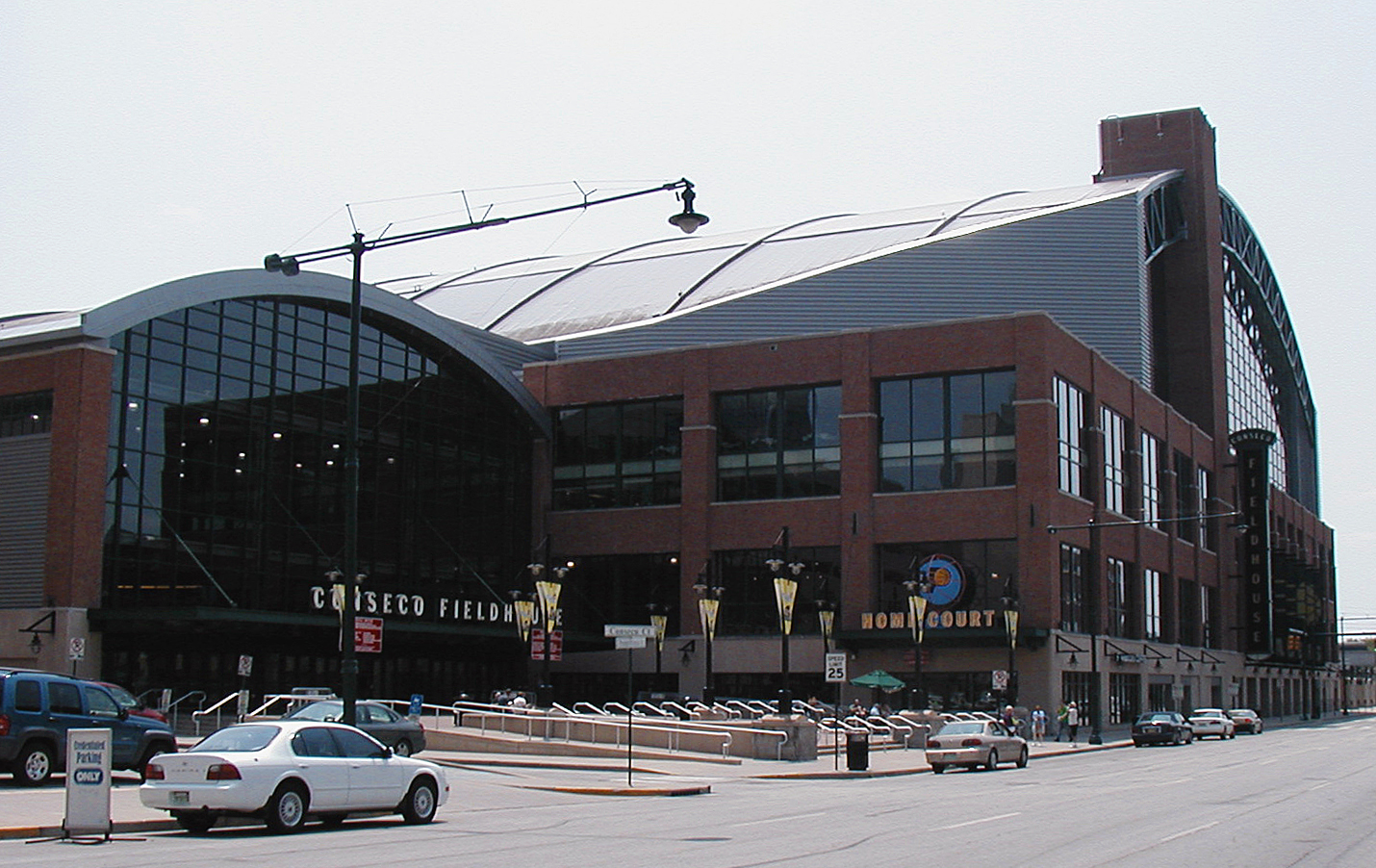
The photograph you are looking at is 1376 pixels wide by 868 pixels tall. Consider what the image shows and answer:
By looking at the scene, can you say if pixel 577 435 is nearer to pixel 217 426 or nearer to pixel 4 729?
pixel 217 426

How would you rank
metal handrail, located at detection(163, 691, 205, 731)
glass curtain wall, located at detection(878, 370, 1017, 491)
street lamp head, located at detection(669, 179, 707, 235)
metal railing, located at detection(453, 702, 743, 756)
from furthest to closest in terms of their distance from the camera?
1. glass curtain wall, located at detection(878, 370, 1017, 491)
2. metal handrail, located at detection(163, 691, 205, 731)
3. metal railing, located at detection(453, 702, 743, 756)
4. street lamp head, located at detection(669, 179, 707, 235)

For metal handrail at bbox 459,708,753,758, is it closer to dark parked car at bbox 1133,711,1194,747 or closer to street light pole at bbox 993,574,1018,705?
street light pole at bbox 993,574,1018,705

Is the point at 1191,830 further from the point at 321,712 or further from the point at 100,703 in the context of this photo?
the point at 321,712

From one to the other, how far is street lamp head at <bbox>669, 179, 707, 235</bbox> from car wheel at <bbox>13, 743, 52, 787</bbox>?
1380cm

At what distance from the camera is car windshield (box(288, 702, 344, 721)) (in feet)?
109

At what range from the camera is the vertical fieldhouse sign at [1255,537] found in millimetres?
90375

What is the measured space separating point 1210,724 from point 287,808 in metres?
55.0

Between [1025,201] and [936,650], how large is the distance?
32.2 meters

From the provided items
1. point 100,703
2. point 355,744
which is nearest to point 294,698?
point 100,703

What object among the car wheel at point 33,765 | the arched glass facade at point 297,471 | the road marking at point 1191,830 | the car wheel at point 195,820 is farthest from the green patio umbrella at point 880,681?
the car wheel at point 195,820

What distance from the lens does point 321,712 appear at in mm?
33531

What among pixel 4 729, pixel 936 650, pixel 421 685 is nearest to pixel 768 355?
pixel 936 650

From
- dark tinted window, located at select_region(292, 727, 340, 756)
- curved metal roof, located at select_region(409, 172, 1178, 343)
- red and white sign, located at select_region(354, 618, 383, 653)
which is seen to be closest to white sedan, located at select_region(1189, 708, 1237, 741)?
curved metal roof, located at select_region(409, 172, 1178, 343)

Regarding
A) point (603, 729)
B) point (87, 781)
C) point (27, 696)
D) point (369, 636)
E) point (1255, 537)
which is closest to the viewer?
point (87, 781)
